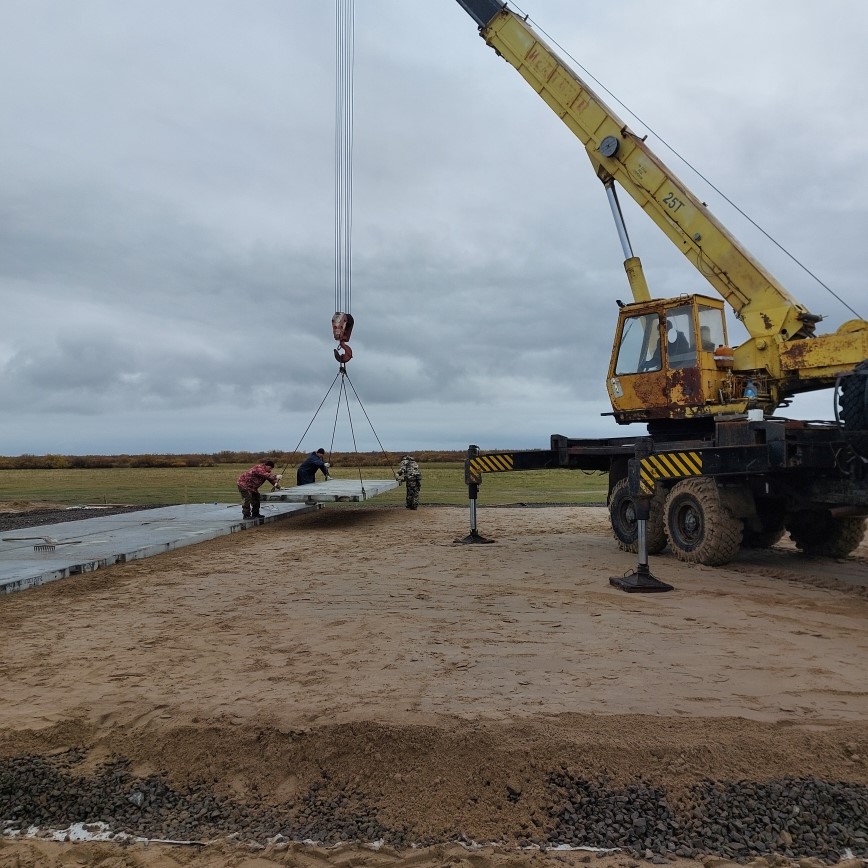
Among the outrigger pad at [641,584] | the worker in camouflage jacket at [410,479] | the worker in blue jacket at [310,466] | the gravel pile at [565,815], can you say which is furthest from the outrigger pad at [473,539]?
the gravel pile at [565,815]

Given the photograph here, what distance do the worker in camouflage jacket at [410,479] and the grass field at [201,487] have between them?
2433 millimetres

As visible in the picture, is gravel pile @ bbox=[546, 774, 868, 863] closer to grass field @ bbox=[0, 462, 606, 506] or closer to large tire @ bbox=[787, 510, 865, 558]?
large tire @ bbox=[787, 510, 865, 558]

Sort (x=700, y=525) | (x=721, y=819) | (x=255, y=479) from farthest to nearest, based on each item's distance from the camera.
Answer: (x=255, y=479) < (x=700, y=525) < (x=721, y=819)

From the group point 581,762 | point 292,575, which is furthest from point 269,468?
point 581,762

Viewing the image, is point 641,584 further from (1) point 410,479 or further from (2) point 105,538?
(1) point 410,479

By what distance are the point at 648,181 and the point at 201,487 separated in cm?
2024

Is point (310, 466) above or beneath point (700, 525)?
above

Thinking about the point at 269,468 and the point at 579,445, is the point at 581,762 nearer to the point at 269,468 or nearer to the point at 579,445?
the point at 579,445

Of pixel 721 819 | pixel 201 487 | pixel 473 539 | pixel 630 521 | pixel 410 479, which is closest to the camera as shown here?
pixel 721 819

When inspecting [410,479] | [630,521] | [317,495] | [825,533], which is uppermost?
[410,479]

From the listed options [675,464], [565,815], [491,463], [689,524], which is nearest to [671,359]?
[675,464]

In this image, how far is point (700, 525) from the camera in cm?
916

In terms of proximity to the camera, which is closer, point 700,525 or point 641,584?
point 641,584

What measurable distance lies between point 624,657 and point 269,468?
10.5 metres
